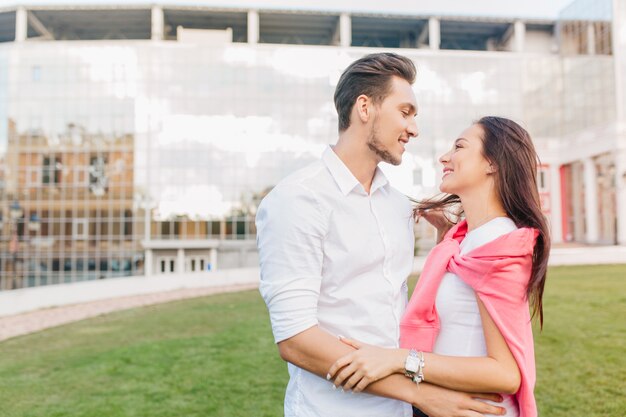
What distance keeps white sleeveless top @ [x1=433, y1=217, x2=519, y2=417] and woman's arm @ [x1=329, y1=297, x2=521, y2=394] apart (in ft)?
0.32

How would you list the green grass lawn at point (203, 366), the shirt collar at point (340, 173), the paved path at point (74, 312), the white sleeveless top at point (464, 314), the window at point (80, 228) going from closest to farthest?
the white sleeveless top at point (464, 314) < the shirt collar at point (340, 173) < the green grass lawn at point (203, 366) < the paved path at point (74, 312) < the window at point (80, 228)

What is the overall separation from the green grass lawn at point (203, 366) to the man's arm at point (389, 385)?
437 cm

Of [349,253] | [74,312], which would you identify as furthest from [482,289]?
[74,312]

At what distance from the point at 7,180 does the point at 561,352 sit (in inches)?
1818

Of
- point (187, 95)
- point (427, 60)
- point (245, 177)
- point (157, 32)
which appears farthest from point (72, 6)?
point (427, 60)

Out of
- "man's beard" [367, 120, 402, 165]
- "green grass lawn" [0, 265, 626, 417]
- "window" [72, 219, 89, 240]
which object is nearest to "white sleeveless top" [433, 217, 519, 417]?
"man's beard" [367, 120, 402, 165]

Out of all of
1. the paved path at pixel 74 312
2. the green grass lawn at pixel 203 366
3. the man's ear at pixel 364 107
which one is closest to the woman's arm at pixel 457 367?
the man's ear at pixel 364 107

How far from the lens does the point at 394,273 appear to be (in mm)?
2164

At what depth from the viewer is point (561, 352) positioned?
7.51 metres

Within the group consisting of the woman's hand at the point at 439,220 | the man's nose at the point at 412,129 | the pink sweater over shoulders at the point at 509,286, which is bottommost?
the pink sweater over shoulders at the point at 509,286

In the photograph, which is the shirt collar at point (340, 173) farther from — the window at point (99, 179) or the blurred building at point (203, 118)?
the window at point (99, 179)

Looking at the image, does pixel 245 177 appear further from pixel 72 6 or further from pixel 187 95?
pixel 72 6

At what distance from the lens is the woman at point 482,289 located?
6.04 ft

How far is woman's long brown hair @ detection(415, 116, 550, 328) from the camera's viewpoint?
2078mm
